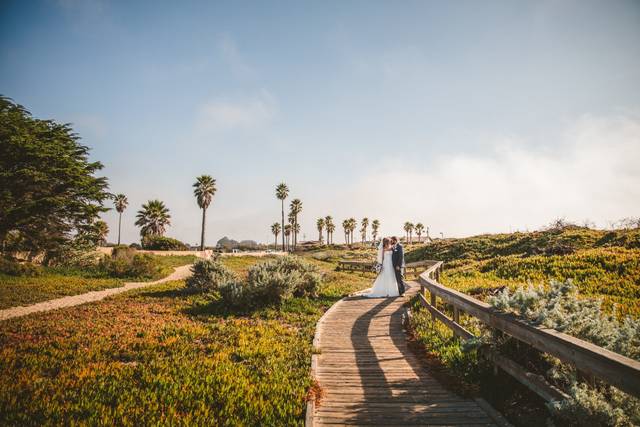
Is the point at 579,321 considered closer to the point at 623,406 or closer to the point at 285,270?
the point at 623,406

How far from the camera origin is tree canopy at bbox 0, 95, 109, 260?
22.0 metres

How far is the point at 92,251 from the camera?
2770cm

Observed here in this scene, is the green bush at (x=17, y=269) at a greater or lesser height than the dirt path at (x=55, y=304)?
greater

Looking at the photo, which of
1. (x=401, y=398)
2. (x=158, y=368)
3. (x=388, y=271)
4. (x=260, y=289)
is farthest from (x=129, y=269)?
(x=401, y=398)

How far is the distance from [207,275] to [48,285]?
9612 millimetres

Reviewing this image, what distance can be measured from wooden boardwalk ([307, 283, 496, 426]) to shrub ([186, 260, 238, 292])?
8.03 m

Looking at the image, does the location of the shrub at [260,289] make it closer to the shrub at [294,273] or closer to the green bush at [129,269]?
the shrub at [294,273]

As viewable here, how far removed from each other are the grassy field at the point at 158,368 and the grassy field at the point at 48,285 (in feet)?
15.9

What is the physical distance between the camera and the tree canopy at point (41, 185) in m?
22.0

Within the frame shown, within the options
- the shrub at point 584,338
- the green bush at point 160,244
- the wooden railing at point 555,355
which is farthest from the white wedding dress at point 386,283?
the green bush at point 160,244

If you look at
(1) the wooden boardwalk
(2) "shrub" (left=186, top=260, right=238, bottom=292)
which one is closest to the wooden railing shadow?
(1) the wooden boardwalk

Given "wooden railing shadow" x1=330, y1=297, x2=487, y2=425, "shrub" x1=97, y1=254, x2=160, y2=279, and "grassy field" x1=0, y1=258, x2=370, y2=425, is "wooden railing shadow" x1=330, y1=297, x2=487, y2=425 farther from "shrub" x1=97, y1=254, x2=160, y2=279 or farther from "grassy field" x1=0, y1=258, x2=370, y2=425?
"shrub" x1=97, y1=254, x2=160, y2=279

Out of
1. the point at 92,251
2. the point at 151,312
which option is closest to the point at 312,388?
the point at 151,312

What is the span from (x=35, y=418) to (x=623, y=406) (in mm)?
7367
